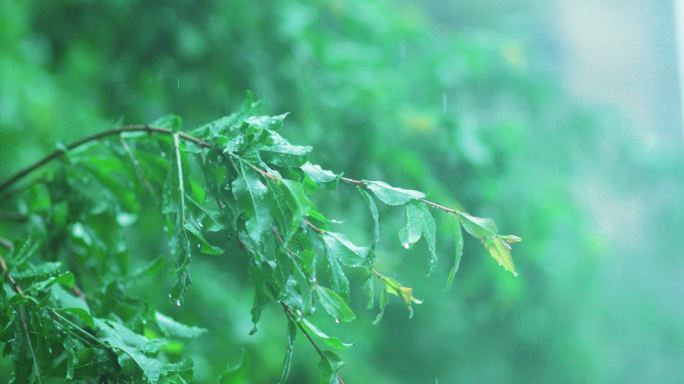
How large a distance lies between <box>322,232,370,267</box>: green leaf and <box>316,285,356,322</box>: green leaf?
0.04 m

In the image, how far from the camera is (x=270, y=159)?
2.52 feet

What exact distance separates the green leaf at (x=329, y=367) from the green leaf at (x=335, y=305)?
0.04 meters

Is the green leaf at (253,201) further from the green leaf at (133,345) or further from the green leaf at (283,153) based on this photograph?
the green leaf at (133,345)

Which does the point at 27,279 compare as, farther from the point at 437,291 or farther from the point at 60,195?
the point at 437,291

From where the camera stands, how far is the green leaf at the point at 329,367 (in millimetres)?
782

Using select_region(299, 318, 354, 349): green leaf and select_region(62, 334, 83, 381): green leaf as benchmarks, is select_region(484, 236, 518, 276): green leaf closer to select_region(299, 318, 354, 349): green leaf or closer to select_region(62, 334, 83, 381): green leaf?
select_region(299, 318, 354, 349): green leaf

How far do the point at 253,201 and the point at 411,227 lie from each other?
14 cm

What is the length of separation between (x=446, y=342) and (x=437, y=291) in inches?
24.5

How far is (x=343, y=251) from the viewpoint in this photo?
0.76m

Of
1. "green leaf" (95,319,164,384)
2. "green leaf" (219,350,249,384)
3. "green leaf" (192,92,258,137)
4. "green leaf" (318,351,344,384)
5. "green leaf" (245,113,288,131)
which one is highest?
"green leaf" (245,113,288,131)

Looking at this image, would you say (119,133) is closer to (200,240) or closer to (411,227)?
(200,240)

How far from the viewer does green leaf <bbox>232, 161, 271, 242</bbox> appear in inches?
28.9

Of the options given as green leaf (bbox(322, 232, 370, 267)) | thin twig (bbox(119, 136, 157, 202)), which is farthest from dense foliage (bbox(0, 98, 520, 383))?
thin twig (bbox(119, 136, 157, 202))

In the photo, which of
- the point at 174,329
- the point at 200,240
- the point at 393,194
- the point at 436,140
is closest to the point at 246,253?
the point at 200,240
